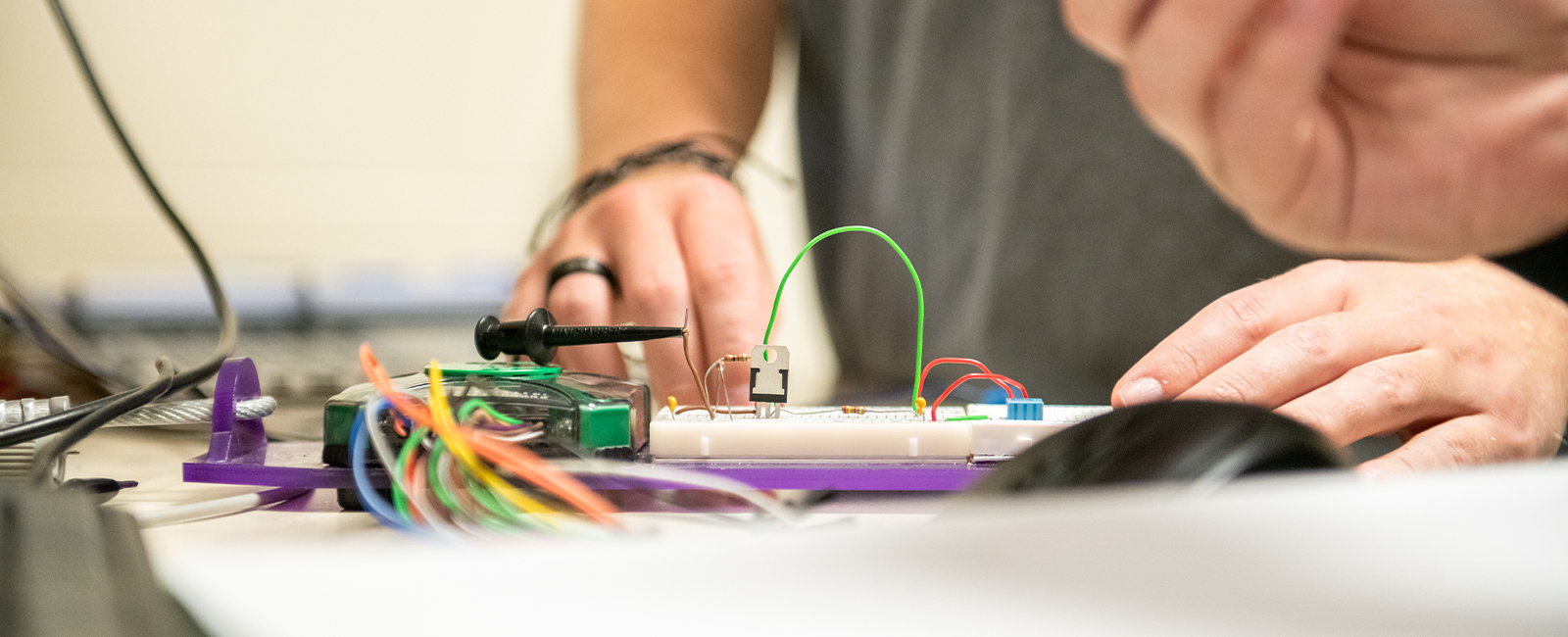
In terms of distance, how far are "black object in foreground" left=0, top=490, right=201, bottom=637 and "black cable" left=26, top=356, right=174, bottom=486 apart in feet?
0.34

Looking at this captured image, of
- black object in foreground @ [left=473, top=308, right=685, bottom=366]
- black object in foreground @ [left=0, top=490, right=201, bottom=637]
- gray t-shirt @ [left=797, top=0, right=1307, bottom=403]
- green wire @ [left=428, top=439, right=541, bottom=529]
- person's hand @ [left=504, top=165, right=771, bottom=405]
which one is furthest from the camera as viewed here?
gray t-shirt @ [left=797, top=0, right=1307, bottom=403]

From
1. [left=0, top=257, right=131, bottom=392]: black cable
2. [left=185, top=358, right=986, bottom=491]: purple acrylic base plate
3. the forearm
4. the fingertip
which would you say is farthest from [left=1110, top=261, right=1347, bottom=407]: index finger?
[left=0, top=257, right=131, bottom=392]: black cable

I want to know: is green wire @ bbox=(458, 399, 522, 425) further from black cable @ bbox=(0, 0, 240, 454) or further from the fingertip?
the fingertip

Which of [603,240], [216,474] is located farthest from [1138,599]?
[603,240]

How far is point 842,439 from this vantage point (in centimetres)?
31

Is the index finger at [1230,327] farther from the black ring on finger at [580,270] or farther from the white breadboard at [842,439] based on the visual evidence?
the black ring on finger at [580,270]

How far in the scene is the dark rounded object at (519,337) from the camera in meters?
0.39

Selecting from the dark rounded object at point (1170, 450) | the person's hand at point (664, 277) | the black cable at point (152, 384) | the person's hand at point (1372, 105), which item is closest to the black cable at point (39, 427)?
the black cable at point (152, 384)

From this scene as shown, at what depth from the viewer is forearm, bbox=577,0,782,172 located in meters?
0.80

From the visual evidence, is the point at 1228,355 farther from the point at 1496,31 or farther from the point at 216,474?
the point at 216,474

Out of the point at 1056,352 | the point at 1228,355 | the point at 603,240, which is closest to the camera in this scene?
the point at 1228,355

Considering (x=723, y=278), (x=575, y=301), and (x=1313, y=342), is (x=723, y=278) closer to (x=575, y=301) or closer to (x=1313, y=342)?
(x=575, y=301)

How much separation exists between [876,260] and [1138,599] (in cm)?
82

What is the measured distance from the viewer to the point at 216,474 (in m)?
0.30
